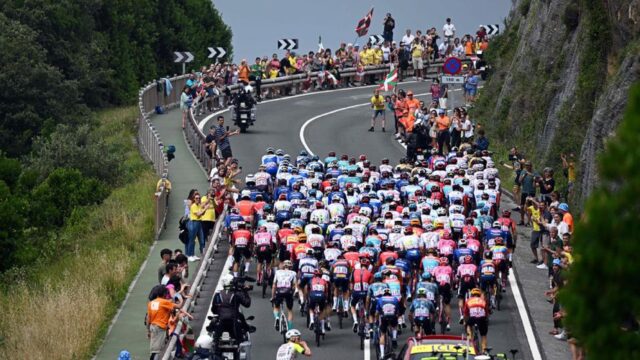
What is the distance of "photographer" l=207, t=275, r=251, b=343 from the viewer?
2225 centimetres

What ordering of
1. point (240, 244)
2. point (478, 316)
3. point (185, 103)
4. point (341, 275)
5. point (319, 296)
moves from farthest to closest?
point (185, 103) → point (240, 244) → point (341, 275) → point (319, 296) → point (478, 316)

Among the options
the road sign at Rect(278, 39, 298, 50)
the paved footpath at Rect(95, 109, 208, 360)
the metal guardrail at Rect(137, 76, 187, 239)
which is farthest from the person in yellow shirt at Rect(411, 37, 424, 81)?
the paved footpath at Rect(95, 109, 208, 360)

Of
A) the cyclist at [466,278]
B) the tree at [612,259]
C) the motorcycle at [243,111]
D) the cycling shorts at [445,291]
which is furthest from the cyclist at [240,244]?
the motorcycle at [243,111]

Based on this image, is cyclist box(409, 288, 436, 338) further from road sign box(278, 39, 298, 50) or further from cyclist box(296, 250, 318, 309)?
road sign box(278, 39, 298, 50)

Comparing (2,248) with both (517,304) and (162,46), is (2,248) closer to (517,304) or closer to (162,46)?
(517,304)

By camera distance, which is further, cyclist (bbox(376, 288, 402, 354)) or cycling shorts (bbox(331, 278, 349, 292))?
cycling shorts (bbox(331, 278, 349, 292))

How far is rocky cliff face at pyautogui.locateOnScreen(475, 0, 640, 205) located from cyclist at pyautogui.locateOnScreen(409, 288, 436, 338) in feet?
32.7

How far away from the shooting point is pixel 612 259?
10.9 m

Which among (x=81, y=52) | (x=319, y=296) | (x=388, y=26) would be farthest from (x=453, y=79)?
(x=81, y=52)

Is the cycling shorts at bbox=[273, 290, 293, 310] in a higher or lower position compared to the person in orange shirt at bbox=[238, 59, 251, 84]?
lower

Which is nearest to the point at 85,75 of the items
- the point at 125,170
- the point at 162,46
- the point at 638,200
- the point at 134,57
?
the point at 134,57

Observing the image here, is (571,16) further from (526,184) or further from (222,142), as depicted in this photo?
(222,142)

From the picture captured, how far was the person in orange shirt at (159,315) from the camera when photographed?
23.4 meters

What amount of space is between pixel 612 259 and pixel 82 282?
20.8m
